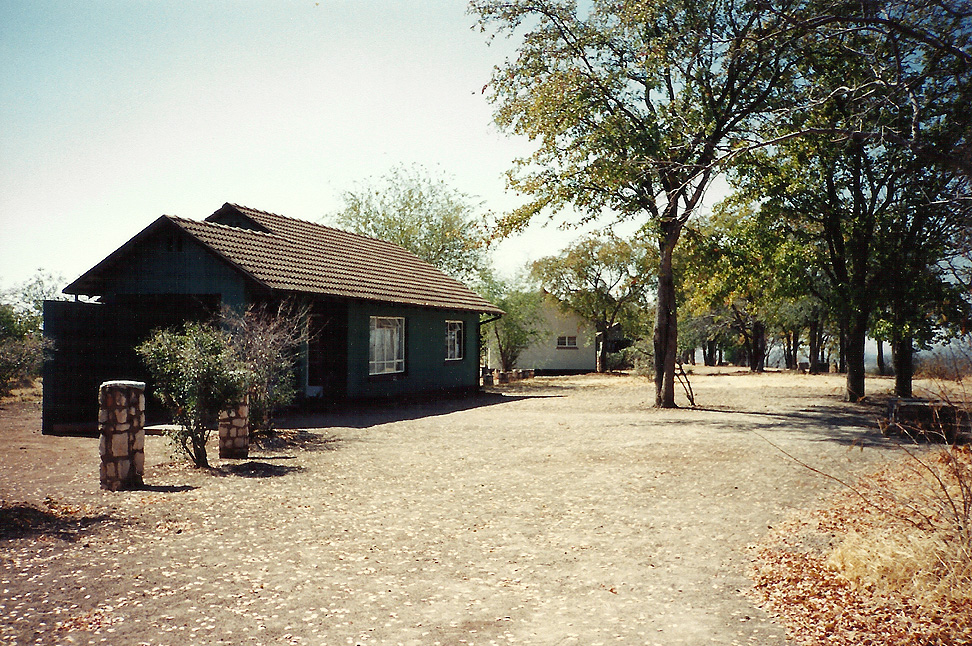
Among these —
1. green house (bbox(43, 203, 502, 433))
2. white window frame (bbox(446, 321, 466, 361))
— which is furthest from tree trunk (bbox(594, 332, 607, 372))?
green house (bbox(43, 203, 502, 433))

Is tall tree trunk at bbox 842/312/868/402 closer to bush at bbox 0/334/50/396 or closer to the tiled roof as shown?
the tiled roof

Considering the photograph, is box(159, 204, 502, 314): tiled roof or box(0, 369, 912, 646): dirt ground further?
box(159, 204, 502, 314): tiled roof

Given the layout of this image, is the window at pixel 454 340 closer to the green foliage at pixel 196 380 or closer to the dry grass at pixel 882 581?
the green foliage at pixel 196 380

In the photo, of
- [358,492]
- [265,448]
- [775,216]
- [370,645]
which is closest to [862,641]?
[370,645]

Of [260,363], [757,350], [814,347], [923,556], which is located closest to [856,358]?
[260,363]

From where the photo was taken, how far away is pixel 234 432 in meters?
10.6

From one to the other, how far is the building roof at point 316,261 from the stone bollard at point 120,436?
7084mm

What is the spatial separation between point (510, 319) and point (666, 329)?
16.3 m

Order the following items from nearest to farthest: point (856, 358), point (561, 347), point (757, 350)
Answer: point (856, 358)
point (561, 347)
point (757, 350)

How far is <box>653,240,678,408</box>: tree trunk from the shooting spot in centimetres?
1962

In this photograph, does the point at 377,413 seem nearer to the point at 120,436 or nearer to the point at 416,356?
the point at 416,356

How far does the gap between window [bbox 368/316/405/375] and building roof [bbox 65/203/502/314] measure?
0.83 meters

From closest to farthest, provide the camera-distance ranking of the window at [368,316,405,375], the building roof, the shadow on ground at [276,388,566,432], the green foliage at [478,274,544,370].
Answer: the shadow on ground at [276,388,566,432] → the building roof → the window at [368,316,405,375] → the green foliage at [478,274,544,370]

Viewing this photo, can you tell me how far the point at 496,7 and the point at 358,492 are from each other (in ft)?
47.1
